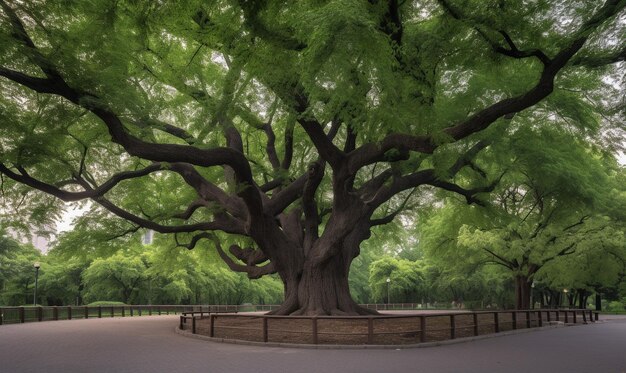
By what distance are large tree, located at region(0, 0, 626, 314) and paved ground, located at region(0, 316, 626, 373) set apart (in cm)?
499

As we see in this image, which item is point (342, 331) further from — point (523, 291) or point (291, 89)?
point (523, 291)

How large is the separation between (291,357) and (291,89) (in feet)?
24.9

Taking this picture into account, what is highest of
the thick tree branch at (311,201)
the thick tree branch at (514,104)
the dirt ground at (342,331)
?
the thick tree branch at (514,104)

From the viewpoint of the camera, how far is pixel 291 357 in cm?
1102

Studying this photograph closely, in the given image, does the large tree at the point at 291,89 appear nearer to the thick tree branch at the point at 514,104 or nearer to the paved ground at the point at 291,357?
the thick tree branch at the point at 514,104

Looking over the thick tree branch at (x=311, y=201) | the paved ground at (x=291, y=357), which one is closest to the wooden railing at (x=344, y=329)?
the paved ground at (x=291, y=357)

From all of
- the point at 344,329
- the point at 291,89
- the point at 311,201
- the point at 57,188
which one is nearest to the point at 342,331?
the point at 344,329

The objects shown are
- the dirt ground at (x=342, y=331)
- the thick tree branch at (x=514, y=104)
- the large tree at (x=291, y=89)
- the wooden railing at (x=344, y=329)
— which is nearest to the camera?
the thick tree branch at (x=514, y=104)

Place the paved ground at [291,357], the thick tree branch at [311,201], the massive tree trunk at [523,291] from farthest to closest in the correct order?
the massive tree trunk at [523,291]
the thick tree branch at [311,201]
the paved ground at [291,357]

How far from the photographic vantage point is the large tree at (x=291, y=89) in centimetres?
1027

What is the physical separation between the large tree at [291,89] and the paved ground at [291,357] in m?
4.99

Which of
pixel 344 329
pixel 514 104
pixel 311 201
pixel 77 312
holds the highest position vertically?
pixel 514 104

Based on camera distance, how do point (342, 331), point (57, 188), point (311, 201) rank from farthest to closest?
point (311, 201)
point (57, 188)
point (342, 331)

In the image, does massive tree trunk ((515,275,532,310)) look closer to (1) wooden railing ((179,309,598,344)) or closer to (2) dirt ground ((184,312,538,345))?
(1) wooden railing ((179,309,598,344))
